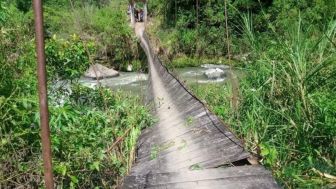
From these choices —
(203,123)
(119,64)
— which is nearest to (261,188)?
(203,123)

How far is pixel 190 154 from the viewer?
343 centimetres

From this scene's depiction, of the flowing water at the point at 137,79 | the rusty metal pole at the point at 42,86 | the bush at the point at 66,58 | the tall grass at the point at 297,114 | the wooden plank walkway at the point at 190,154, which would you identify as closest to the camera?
the rusty metal pole at the point at 42,86

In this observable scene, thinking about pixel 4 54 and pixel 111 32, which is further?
pixel 111 32

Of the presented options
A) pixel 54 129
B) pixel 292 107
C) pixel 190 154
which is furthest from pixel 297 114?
pixel 54 129

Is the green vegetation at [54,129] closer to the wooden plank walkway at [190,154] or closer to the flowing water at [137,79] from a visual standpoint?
the wooden plank walkway at [190,154]

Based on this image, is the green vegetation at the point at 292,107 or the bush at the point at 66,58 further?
the bush at the point at 66,58

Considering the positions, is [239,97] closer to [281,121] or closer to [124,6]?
[281,121]

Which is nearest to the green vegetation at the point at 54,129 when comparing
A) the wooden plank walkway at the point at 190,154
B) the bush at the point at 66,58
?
the bush at the point at 66,58

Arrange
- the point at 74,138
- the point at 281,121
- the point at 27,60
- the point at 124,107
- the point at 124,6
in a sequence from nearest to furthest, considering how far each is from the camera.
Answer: the point at 74,138 < the point at 27,60 < the point at 281,121 < the point at 124,107 < the point at 124,6

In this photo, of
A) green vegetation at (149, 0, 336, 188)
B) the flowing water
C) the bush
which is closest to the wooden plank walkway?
green vegetation at (149, 0, 336, 188)

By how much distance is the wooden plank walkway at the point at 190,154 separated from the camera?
2809 millimetres

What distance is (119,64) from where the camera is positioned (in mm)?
13242

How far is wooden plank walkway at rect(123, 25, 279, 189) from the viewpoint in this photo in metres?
2.81

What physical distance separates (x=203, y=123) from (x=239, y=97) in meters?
0.49
